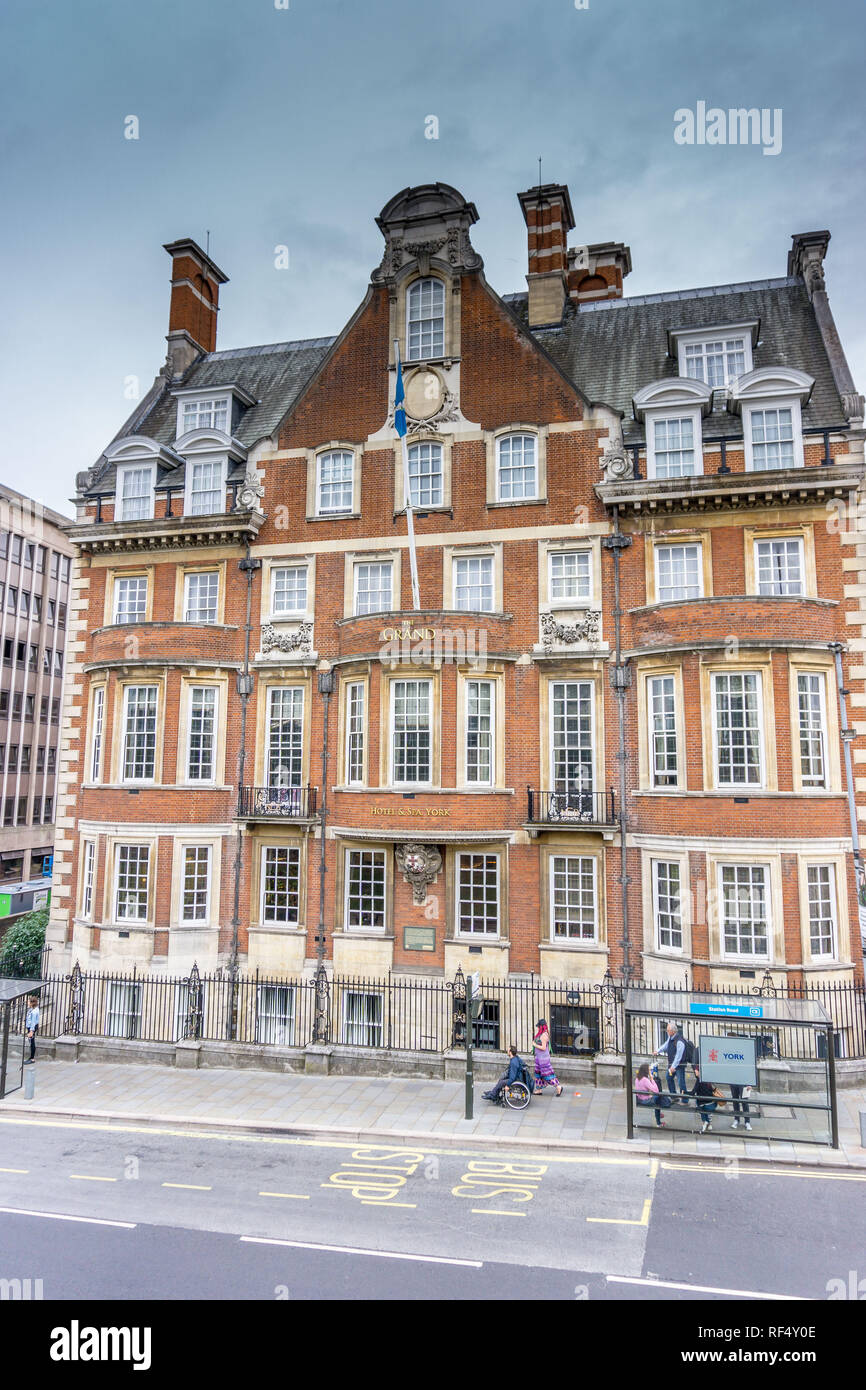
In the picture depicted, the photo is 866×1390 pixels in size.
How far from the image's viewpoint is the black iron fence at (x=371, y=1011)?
19109 mm

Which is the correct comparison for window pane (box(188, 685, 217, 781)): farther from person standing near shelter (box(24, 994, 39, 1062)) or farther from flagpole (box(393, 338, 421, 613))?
person standing near shelter (box(24, 994, 39, 1062))

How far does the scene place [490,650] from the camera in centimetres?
2194

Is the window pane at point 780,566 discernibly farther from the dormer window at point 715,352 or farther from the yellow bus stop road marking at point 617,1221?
the yellow bus stop road marking at point 617,1221

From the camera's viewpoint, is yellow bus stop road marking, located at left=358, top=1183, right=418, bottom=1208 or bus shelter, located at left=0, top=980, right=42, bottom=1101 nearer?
yellow bus stop road marking, located at left=358, top=1183, right=418, bottom=1208

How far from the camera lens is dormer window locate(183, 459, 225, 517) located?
83.5 ft

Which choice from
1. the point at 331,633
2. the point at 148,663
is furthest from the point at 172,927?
the point at 331,633

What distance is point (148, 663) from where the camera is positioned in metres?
23.9

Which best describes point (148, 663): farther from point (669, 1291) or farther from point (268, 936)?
point (669, 1291)

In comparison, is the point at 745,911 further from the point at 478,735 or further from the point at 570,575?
the point at 570,575

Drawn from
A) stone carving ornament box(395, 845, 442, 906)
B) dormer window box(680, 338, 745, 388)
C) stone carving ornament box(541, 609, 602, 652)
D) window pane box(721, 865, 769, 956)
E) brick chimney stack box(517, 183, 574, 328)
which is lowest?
window pane box(721, 865, 769, 956)

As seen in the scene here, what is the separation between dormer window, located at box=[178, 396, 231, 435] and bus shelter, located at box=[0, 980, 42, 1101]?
16.8 meters

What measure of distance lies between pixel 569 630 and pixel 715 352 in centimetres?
868

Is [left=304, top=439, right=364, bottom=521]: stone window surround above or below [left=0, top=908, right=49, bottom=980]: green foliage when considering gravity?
above

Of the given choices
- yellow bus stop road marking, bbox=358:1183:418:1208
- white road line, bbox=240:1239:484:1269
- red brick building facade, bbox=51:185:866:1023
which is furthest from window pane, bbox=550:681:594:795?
white road line, bbox=240:1239:484:1269
